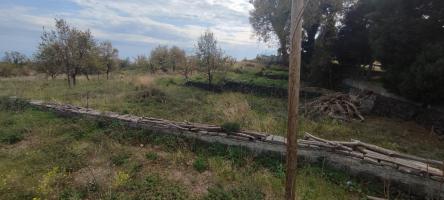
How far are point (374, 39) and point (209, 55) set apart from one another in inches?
400

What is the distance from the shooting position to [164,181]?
6.05 m

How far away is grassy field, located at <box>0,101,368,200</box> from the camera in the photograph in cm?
564

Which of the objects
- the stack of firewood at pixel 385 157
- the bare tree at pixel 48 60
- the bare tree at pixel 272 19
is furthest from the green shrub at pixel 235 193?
the bare tree at pixel 48 60

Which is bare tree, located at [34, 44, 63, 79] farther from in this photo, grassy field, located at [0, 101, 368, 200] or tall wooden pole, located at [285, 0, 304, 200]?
tall wooden pole, located at [285, 0, 304, 200]

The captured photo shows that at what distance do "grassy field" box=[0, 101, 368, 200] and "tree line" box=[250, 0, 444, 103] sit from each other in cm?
637

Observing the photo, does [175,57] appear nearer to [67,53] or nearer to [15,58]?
[67,53]

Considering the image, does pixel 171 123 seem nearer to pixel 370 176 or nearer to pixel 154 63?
pixel 370 176

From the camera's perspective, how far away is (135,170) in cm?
661

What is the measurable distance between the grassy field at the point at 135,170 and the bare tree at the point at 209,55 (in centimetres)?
1084

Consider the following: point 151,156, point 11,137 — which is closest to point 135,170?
point 151,156

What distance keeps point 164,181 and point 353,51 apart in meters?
15.0

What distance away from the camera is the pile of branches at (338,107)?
11922mm

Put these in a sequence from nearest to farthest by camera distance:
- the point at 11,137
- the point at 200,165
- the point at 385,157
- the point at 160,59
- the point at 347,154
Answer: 1. the point at 385,157
2. the point at 347,154
3. the point at 200,165
4. the point at 11,137
5. the point at 160,59

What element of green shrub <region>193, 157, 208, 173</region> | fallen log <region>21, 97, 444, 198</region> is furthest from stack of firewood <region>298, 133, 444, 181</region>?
green shrub <region>193, 157, 208, 173</region>
